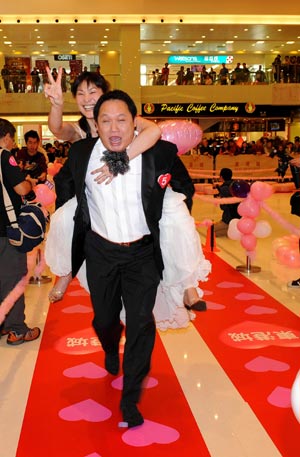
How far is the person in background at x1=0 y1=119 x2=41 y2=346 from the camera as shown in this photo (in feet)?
11.7

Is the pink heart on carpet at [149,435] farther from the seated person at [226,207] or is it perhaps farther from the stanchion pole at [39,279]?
the seated person at [226,207]

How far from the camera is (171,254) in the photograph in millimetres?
2750

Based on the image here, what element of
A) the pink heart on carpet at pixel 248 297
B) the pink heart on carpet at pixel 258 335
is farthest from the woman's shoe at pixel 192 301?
the pink heart on carpet at pixel 248 297

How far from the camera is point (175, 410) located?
113 inches

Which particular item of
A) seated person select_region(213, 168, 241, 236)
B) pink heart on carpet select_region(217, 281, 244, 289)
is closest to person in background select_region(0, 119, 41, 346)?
pink heart on carpet select_region(217, 281, 244, 289)

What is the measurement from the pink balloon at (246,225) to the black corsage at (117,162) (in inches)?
133

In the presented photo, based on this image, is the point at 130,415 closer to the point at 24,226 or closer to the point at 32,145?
the point at 24,226

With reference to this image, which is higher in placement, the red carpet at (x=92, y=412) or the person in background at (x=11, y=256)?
the person in background at (x=11, y=256)

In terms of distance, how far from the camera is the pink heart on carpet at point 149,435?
2553 mm

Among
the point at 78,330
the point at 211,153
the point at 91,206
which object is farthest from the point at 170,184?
the point at 211,153

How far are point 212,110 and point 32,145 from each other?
1655cm

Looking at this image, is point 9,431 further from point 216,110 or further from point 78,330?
point 216,110

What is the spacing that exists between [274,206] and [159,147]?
9.90m

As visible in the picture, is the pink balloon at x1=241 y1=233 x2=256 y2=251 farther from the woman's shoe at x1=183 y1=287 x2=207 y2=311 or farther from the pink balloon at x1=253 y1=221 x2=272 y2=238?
the woman's shoe at x1=183 y1=287 x2=207 y2=311
